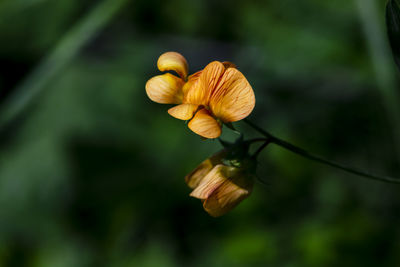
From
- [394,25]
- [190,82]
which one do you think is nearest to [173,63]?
[190,82]

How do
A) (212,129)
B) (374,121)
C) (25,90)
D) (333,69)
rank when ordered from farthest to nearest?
(333,69), (374,121), (25,90), (212,129)

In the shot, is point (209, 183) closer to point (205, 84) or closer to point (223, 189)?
point (223, 189)

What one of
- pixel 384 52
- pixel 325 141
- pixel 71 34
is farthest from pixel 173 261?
pixel 384 52

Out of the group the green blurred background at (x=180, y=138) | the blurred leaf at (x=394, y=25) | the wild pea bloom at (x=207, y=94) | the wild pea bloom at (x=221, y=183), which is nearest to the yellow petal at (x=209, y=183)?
the wild pea bloom at (x=221, y=183)

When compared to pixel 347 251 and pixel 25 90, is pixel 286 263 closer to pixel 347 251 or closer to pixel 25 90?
pixel 347 251

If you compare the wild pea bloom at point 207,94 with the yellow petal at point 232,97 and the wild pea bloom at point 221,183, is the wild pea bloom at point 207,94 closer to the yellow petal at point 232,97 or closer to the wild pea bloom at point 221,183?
the yellow petal at point 232,97

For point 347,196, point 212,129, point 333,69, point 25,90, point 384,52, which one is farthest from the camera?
point 333,69

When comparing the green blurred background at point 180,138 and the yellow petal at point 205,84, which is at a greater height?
the yellow petal at point 205,84
